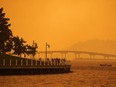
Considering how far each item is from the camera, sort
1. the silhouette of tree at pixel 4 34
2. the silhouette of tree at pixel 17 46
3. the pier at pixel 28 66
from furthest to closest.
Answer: the silhouette of tree at pixel 17 46
the silhouette of tree at pixel 4 34
the pier at pixel 28 66

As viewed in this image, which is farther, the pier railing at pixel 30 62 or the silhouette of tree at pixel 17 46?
the silhouette of tree at pixel 17 46

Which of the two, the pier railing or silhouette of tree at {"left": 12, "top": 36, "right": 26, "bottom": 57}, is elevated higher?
silhouette of tree at {"left": 12, "top": 36, "right": 26, "bottom": 57}

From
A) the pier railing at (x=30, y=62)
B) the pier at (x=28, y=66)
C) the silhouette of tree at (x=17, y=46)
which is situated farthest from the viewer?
the silhouette of tree at (x=17, y=46)

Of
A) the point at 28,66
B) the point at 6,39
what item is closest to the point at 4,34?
the point at 6,39

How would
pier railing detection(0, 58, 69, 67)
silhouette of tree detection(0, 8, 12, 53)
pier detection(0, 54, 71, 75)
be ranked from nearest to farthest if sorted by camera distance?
pier detection(0, 54, 71, 75) < pier railing detection(0, 58, 69, 67) < silhouette of tree detection(0, 8, 12, 53)

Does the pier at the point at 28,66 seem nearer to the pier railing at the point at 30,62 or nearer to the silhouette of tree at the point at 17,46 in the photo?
the pier railing at the point at 30,62

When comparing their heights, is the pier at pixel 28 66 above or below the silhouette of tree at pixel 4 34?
below

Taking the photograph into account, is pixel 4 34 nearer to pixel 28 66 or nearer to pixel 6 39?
pixel 6 39

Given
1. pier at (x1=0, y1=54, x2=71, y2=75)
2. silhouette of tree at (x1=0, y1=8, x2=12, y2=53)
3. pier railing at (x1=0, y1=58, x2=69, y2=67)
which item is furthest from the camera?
silhouette of tree at (x1=0, y1=8, x2=12, y2=53)

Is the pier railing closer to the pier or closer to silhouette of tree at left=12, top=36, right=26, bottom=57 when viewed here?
the pier

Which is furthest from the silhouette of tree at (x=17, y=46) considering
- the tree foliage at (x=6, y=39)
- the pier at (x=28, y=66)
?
the pier at (x=28, y=66)

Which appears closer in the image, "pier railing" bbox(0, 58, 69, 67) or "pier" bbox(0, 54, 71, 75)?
"pier" bbox(0, 54, 71, 75)

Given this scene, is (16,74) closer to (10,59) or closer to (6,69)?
(6,69)

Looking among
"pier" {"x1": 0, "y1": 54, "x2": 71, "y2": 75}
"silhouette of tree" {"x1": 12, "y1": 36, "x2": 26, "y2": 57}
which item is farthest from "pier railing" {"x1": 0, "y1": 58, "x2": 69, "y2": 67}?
"silhouette of tree" {"x1": 12, "y1": 36, "x2": 26, "y2": 57}
